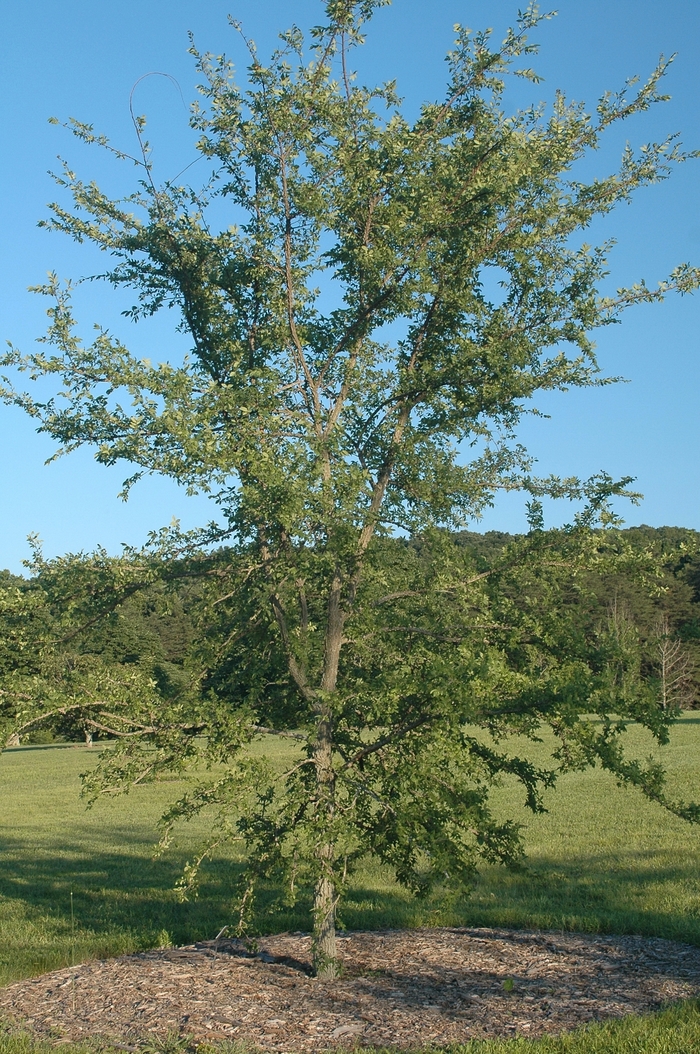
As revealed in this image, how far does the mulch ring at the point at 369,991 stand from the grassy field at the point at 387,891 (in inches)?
20.9

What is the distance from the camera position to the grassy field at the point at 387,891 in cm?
919

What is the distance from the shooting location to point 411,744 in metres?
7.36

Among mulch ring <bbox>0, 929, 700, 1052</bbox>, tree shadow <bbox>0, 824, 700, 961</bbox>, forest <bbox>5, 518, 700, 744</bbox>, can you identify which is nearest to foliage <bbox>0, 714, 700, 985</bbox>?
tree shadow <bbox>0, 824, 700, 961</bbox>

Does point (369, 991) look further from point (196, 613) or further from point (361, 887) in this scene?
point (361, 887)

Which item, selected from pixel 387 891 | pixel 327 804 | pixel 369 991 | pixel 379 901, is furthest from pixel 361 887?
pixel 327 804

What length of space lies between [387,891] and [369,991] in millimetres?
4851

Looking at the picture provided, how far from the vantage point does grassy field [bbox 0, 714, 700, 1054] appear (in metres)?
9.19

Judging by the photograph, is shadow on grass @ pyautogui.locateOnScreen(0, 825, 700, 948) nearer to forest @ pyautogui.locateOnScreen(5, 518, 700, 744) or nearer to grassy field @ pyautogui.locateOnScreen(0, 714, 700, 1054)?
grassy field @ pyautogui.locateOnScreen(0, 714, 700, 1054)

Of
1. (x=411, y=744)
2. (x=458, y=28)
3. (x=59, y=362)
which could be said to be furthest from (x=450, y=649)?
(x=458, y=28)

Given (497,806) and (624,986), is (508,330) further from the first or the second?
(497,806)

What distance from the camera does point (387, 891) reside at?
1195 cm

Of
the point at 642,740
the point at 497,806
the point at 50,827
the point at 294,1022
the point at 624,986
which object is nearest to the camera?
the point at 294,1022

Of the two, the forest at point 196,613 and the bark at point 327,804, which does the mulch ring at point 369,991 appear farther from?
the forest at point 196,613

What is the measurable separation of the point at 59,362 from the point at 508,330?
3.55 m
